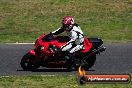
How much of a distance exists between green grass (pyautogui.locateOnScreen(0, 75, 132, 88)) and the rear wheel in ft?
4.65

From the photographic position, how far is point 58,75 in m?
16.7

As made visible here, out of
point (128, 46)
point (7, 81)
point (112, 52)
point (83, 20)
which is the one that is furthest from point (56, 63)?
point (83, 20)

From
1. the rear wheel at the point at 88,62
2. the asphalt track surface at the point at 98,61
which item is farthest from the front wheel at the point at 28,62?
the rear wheel at the point at 88,62

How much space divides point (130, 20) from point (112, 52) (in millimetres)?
7411

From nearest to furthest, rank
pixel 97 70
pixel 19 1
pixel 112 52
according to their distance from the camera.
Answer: pixel 97 70, pixel 112 52, pixel 19 1

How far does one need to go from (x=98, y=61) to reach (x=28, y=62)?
2896 mm

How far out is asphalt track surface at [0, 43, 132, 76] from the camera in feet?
57.7

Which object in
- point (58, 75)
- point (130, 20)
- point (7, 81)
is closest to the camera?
point (7, 81)

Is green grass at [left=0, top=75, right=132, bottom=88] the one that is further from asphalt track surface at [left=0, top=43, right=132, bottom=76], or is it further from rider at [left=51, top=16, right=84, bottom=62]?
rider at [left=51, top=16, right=84, bottom=62]

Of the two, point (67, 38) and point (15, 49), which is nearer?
point (67, 38)

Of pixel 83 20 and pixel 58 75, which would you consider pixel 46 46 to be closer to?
pixel 58 75

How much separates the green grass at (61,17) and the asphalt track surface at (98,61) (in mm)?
1837

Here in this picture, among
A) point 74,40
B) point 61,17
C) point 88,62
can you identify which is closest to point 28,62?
point 74,40

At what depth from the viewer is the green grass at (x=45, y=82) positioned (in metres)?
14.7
